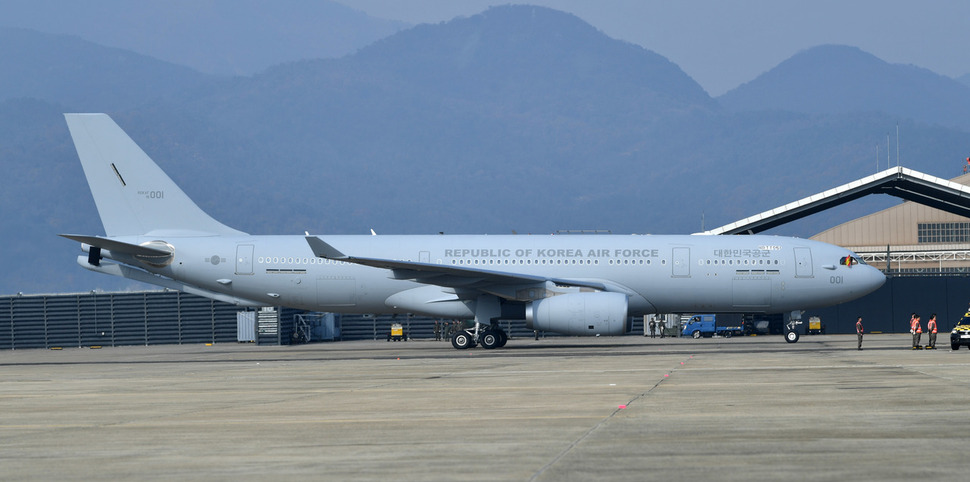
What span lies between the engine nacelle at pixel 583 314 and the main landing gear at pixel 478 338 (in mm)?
2759

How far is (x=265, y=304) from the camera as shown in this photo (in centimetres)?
3884

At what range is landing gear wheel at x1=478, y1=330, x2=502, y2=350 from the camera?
36.9 meters

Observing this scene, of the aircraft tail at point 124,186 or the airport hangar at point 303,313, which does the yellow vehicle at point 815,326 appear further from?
the aircraft tail at point 124,186

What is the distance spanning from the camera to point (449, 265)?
3581 centimetres

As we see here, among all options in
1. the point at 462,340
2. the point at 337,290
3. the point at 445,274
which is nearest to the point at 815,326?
the point at 462,340

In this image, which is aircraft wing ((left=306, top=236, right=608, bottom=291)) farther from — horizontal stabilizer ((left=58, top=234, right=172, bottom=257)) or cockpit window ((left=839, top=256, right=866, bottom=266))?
cockpit window ((left=839, top=256, right=866, bottom=266))

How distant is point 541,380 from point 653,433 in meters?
8.94

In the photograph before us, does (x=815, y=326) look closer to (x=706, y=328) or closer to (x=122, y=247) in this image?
(x=706, y=328)

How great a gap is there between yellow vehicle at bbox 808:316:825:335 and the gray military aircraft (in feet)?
61.8

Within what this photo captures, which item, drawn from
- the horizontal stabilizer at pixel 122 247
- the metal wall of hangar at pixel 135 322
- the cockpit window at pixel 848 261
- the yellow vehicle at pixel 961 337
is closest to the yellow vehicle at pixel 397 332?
the metal wall of hangar at pixel 135 322

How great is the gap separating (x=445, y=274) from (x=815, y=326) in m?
27.8

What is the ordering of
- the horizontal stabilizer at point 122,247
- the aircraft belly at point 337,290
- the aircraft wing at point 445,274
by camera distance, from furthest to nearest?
the aircraft belly at point 337,290 < the horizontal stabilizer at point 122,247 < the aircraft wing at point 445,274

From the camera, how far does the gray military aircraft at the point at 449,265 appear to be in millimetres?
36250

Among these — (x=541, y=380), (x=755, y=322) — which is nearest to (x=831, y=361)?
(x=541, y=380)
